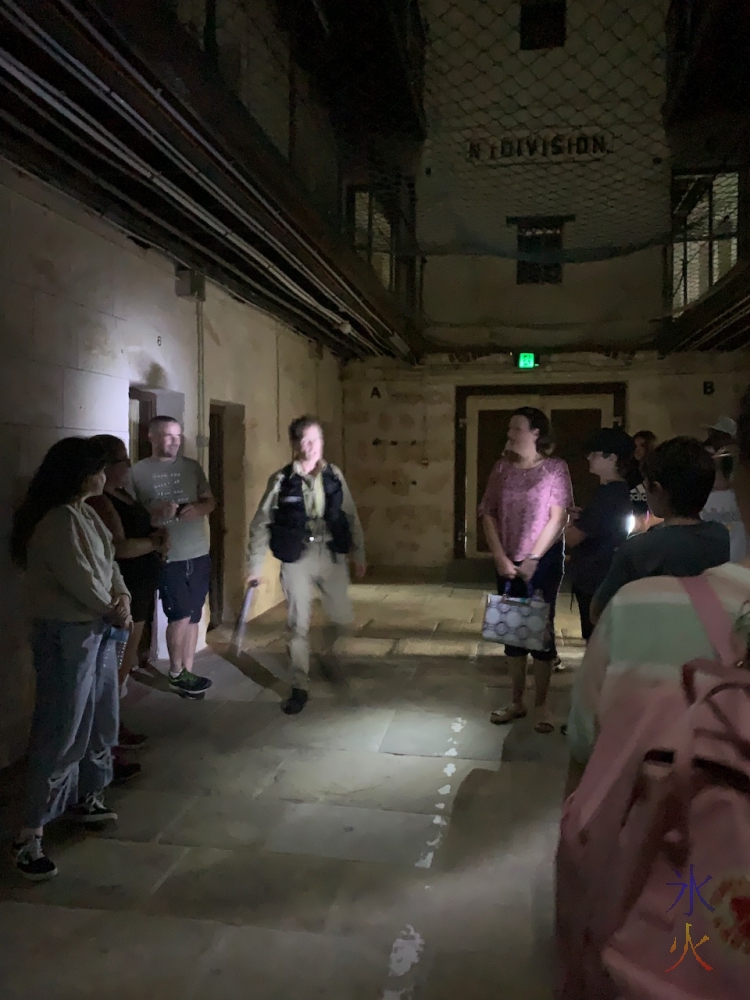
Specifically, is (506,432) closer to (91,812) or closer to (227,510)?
(227,510)

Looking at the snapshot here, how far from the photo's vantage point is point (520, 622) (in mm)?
3506

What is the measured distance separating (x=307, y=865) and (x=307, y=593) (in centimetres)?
164

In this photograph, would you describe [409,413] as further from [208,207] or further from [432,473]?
[208,207]

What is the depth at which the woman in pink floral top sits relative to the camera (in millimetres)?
3584

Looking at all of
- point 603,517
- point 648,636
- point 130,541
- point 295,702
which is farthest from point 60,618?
point 603,517

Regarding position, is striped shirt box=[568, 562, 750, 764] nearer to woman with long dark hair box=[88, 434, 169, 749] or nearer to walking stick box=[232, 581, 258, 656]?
woman with long dark hair box=[88, 434, 169, 749]

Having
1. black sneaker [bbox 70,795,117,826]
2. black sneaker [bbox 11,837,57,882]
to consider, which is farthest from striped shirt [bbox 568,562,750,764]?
black sneaker [bbox 70,795,117,826]

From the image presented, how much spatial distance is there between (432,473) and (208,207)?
549 centimetres

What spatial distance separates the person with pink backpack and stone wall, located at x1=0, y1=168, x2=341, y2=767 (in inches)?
117

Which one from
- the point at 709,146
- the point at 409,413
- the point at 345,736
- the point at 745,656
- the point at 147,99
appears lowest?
the point at 345,736

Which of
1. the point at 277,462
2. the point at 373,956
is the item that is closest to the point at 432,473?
the point at 277,462

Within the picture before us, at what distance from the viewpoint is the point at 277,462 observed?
276 inches

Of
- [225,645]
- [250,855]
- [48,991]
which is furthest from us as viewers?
[225,645]

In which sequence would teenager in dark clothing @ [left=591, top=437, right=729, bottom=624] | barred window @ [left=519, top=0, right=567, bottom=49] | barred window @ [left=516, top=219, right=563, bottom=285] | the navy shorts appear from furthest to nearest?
barred window @ [left=516, top=219, right=563, bottom=285] < barred window @ [left=519, top=0, right=567, bottom=49] < the navy shorts < teenager in dark clothing @ [left=591, top=437, right=729, bottom=624]
